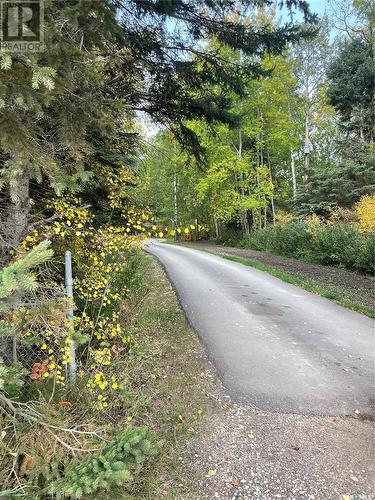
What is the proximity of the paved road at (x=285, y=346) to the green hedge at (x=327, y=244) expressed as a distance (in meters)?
3.34

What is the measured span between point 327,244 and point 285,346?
8.13m

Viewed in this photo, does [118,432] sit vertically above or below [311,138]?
below

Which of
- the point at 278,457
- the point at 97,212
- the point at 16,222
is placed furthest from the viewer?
the point at 97,212

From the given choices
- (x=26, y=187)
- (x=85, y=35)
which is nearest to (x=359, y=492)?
(x=26, y=187)

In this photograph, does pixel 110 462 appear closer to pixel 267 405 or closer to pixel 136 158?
pixel 267 405

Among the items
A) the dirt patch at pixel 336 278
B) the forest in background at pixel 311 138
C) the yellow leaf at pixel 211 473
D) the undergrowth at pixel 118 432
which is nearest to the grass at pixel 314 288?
the dirt patch at pixel 336 278

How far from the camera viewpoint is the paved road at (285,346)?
3.58 m

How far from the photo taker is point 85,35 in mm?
2904

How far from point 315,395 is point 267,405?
589 mm

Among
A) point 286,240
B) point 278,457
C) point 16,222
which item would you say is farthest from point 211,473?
point 286,240

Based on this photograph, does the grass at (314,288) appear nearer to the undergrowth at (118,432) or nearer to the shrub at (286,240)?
the shrub at (286,240)

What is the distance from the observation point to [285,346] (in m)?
4.84

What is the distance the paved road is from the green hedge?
3.34 metres

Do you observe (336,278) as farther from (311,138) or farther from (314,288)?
(311,138)
